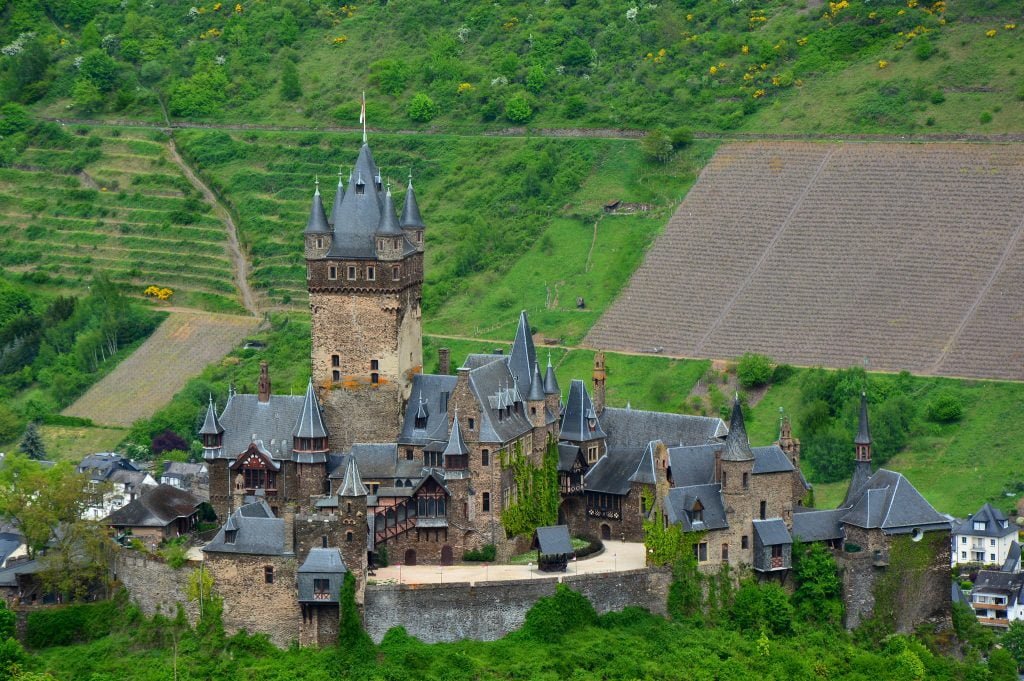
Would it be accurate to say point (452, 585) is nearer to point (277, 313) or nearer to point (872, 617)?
point (872, 617)

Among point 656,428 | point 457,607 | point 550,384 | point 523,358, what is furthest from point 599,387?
point 457,607

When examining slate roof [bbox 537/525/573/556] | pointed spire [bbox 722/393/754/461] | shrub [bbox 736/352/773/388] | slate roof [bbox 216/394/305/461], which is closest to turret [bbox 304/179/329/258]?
slate roof [bbox 216/394/305/461]

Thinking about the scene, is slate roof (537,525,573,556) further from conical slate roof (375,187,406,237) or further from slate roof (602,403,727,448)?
conical slate roof (375,187,406,237)

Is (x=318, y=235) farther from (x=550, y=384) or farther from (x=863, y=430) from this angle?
(x=863, y=430)

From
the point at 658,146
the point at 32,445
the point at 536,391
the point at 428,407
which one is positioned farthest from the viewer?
the point at 658,146

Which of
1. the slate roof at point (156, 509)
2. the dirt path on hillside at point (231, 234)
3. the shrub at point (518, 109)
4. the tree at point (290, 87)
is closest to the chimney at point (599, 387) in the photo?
the slate roof at point (156, 509)

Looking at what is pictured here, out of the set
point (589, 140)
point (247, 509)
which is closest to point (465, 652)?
point (247, 509)

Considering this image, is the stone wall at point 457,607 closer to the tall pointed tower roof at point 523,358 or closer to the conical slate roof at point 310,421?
the conical slate roof at point 310,421
